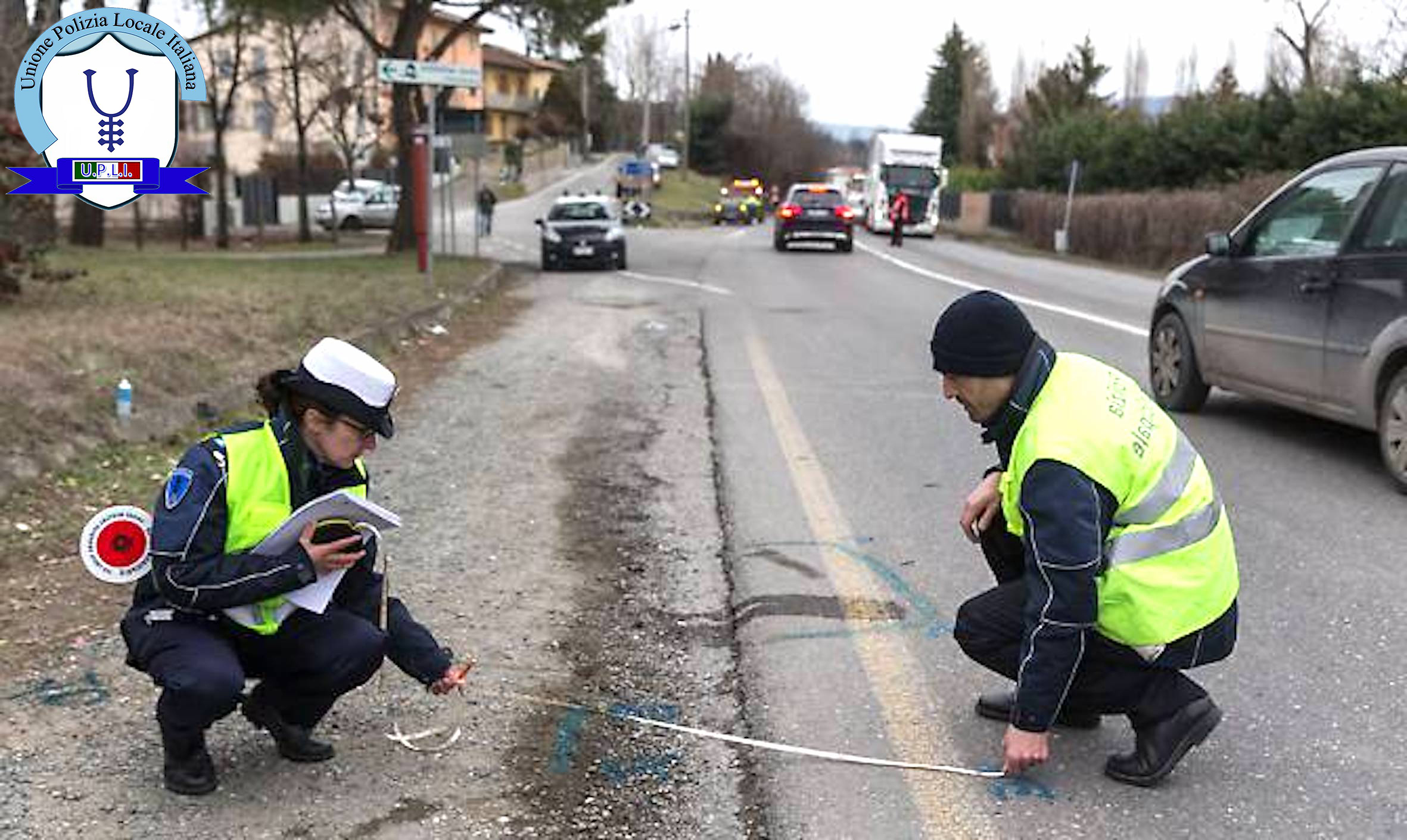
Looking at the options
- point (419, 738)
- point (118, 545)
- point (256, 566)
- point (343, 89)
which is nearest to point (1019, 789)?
point (419, 738)

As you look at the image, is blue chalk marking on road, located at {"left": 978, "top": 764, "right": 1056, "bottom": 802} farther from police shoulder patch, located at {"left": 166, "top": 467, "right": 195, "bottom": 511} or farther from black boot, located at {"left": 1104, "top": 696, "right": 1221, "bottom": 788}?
police shoulder patch, located at {"left": 166, "top": 467, "right": 195, "bottom": 511}

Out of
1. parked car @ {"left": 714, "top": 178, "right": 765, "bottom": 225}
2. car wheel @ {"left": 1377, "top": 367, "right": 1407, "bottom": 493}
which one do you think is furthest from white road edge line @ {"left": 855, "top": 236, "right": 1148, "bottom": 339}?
parked car @ {"left": 714, "top": 178, "right": 765, "bottom": 225}

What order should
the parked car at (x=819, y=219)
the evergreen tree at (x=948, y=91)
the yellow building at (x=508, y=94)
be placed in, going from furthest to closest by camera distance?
the yellow building at (x=508, y=94)
the evergreen tree at (x=948, y=91)
the parked car at (x=819, y=219)

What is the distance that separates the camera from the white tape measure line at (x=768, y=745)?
371 cm

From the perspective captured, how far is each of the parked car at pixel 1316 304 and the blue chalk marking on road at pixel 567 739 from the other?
5.05 metres

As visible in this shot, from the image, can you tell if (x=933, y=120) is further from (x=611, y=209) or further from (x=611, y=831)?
(x=611, y=831)

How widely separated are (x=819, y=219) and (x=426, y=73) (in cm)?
1641

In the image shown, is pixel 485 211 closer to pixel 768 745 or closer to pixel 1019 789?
pixel 768 745

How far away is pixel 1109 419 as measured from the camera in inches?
130

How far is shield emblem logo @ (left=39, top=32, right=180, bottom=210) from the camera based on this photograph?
1206cm

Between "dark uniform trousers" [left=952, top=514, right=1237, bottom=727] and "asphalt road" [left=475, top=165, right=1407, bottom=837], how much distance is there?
0.79 ft

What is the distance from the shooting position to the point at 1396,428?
702 cm

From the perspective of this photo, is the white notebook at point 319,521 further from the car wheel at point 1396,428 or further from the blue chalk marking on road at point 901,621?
the car wheel at point 1396,428

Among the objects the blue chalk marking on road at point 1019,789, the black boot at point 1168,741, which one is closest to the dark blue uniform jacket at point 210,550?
the blue chalk marking on road at point 1019,789
